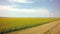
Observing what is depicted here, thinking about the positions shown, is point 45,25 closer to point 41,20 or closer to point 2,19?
point 41,20

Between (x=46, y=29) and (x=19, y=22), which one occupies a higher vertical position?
(x=19, y=22)

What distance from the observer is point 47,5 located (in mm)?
2176

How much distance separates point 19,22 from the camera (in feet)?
6.93

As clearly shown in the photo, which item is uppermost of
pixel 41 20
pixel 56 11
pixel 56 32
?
pixel 56 11

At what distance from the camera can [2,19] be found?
83.4 inches

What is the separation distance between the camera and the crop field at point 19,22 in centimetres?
208

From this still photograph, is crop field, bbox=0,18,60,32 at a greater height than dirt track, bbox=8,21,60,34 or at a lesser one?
greater

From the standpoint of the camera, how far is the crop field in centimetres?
208

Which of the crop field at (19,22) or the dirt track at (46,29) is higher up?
the crop field at (19,22)

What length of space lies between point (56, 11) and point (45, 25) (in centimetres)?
31

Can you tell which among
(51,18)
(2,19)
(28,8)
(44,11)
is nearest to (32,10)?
(28,8)

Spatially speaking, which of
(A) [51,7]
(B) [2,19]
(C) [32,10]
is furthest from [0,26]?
(A) [51,7]

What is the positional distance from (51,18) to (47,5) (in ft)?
0.77

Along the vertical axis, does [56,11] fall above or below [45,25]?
above
